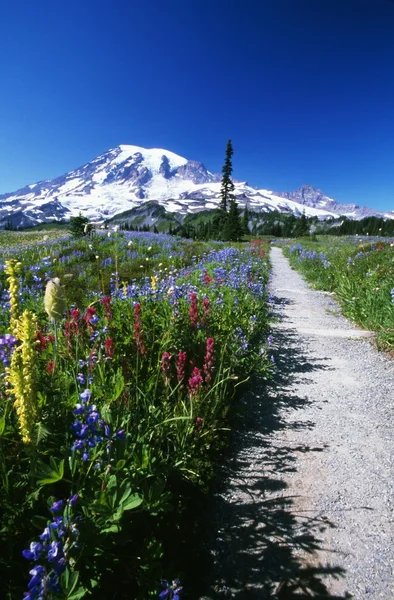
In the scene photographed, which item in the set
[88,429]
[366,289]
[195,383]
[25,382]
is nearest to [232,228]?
[366,289]

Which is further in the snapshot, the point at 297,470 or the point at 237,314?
the point at 237,314

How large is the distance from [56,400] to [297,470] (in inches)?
90.6

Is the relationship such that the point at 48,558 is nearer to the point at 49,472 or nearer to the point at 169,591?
the point at 49,472

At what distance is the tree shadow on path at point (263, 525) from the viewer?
1.97 meters

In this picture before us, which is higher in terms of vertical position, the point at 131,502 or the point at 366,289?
the point at 366,289

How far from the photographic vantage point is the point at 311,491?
265 cm

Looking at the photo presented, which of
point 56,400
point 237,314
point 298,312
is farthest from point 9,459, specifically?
point 298,312

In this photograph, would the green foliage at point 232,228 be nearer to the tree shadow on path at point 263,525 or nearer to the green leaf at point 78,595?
the tree shadow on path at point 263,525

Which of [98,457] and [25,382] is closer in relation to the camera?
[25,382]

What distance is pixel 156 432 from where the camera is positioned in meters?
2.62

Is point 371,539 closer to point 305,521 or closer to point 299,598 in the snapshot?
point 305,521

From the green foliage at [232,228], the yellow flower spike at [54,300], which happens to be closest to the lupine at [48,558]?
the yellow flower spike at [54,300]

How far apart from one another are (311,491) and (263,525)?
58cm

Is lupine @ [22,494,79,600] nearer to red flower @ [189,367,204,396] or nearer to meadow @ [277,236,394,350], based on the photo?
red flower @ [189,367,204,396]
